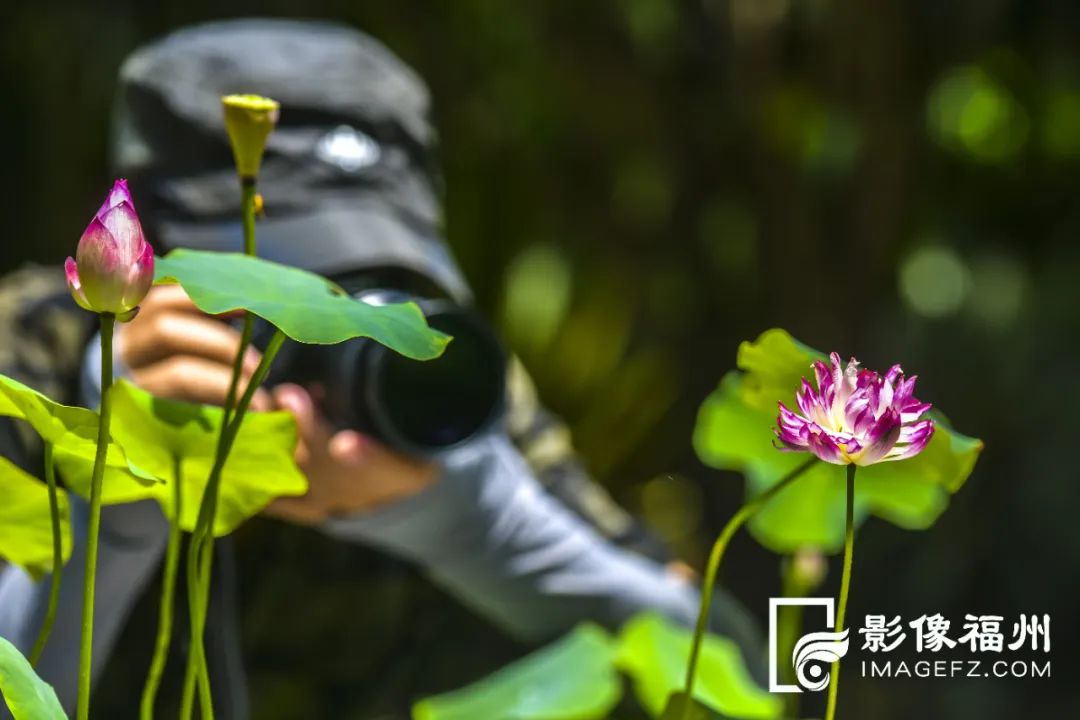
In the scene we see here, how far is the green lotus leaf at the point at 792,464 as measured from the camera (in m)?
0.31

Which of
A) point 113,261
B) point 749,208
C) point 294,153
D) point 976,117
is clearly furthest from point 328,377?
point 976,117

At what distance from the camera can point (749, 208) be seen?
2074mm

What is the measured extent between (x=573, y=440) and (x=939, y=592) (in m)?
0.71

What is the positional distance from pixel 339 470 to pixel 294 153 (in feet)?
0.55

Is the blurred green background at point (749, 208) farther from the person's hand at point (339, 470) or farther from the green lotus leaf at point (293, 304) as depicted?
the green lotus leaf at point (293, 304)

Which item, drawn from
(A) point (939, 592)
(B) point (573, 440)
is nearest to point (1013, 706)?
(A) point (939, 592)

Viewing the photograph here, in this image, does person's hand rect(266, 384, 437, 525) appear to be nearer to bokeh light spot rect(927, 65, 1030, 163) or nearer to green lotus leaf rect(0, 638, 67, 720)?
green lotus leaf rect(0, 638, 67, 720)

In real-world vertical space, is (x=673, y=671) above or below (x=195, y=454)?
below

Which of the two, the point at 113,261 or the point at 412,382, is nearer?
the point at 113,261

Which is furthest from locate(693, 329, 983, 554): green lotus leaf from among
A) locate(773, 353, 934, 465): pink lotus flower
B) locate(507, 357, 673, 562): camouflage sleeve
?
locate(507, 357, 673, 562): camouflage sleeve

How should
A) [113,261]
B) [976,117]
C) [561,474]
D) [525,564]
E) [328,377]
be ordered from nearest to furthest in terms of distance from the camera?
[113,261]
[328,377]
[525,564]
[561,474]
[976,117]

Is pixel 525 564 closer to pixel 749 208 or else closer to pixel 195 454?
pixel 195 454

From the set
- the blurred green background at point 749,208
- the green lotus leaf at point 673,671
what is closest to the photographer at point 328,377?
the green lotus leaf at point 673,671

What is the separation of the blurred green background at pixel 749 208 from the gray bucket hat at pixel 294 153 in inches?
46.9
